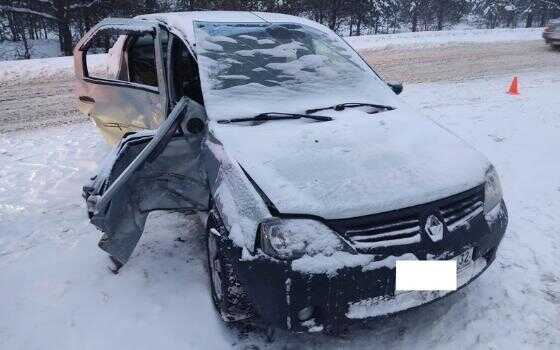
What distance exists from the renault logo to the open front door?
156cm

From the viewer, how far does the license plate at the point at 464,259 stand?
2526 millimetres

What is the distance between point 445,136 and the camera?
3105 millimetres

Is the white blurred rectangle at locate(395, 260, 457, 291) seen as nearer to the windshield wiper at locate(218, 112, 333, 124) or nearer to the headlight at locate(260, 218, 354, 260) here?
the headlight at locate(260, 218, 354, 260)

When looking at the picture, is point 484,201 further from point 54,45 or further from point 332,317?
point 54,45

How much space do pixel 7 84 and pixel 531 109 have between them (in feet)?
34.7

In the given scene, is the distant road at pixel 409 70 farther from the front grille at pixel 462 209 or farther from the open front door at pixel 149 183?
the front grille at pixel 462 209

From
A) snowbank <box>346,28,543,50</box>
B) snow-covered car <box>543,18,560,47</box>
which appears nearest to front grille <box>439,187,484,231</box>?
snowbank <box>346,28,543,50</box>

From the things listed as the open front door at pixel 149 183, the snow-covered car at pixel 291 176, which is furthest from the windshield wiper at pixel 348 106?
the open front door at pixel 149 183

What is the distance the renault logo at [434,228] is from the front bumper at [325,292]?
0.12 ft

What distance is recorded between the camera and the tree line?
18734 mm

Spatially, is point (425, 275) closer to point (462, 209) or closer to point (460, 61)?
point (462, 209)

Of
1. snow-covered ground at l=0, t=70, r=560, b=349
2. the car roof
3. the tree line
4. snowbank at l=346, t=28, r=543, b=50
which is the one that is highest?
the tree line

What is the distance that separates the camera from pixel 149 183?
3.33m

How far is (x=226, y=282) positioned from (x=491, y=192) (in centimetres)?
171
